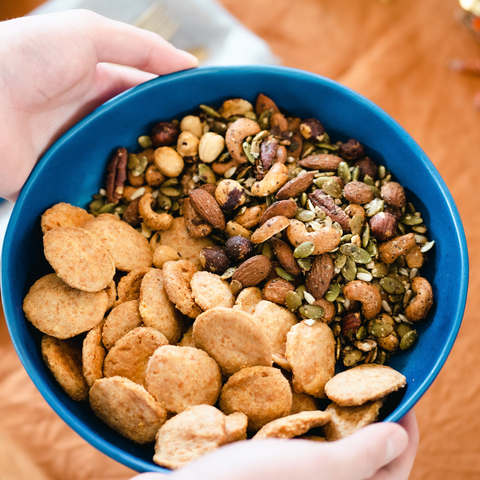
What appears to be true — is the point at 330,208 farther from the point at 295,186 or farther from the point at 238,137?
the point at 238,137

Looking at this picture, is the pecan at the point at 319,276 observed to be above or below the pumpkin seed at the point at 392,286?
below

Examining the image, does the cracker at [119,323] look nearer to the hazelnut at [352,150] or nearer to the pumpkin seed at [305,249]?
the pumpkin seed at [305,249]

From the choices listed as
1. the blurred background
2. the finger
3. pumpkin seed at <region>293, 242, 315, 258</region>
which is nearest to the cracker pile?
pumpkin seed at <region>293, 242, 315, 258</region>

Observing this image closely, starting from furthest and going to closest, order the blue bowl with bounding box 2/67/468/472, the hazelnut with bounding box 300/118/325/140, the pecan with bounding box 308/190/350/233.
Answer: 1. the hazelnut with bounding box 300/118/325/140
2. the pecan with bounding box 308/190/350/233
3. the blue bowl with bounding box 2/67/468/472

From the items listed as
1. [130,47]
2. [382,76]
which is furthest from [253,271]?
[382,76]

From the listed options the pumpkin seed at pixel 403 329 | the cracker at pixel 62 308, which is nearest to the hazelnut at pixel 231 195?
the cracker at pixel 62 308

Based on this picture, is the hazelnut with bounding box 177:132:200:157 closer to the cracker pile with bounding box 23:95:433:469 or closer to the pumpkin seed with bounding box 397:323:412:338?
the cracker pile with bounding box 23:95:433:469
